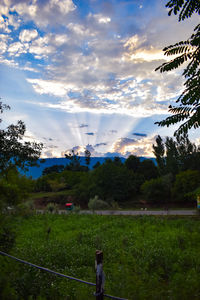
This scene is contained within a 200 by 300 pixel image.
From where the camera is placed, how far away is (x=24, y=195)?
3400cm

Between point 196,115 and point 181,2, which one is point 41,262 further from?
point 181,2

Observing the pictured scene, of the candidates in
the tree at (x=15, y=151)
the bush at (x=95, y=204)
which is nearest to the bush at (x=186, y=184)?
the bush at (x=95, y=204)

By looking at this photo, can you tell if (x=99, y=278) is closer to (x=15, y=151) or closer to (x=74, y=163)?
(x=15, y=151)

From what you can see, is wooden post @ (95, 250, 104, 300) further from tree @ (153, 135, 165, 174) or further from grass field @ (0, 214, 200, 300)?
tree @ (153, 135, 165, 174)

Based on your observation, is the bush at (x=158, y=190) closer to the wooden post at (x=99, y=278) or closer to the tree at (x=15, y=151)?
the tree at (x=15, y=151)

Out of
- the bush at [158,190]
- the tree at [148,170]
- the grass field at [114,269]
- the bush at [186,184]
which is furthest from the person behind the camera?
the tree at [148,170]

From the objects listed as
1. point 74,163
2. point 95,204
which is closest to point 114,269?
point 95,204

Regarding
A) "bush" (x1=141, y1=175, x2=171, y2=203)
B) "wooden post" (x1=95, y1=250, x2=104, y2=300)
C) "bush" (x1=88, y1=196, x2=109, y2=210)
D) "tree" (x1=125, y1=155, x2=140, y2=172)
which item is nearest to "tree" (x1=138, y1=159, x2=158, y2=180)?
"tree" (x1=125, y1=155, x2=140, y2=172)

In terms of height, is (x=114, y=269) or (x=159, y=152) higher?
(x=159, y=152)

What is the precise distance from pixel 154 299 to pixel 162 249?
238 inches

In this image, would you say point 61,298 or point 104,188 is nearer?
point 61,298

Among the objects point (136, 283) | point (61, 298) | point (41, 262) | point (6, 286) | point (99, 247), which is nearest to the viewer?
point (6, 286)

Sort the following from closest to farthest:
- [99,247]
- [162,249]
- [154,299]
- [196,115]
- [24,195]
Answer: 1. [196,115]
2. [154,299]
3. [162,249]
4. [99,247]
5. [24,195]

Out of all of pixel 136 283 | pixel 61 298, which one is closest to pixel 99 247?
pixel 61 298
